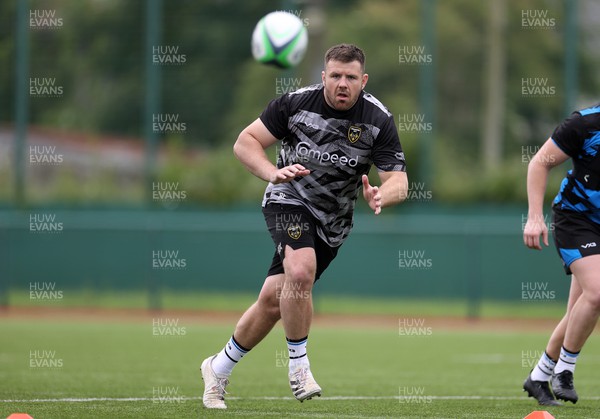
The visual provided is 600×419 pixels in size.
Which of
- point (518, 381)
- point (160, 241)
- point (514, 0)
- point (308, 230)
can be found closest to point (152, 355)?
point (518, 381)

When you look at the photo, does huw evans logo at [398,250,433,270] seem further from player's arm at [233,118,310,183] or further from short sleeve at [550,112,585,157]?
player's arm at [233,118,310,183]

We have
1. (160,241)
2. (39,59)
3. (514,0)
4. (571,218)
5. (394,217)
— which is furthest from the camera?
(514,0)

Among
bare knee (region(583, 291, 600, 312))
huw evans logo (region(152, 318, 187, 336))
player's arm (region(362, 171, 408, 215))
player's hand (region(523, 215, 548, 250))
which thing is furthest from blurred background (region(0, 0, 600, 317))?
player's arm (region(362, 171, 408, 215))

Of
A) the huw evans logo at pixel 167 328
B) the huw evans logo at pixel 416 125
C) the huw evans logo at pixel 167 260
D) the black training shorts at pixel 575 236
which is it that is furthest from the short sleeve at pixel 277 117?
the huw evans logo at pixel 416 125

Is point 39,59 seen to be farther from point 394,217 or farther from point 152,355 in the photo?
point 152,355

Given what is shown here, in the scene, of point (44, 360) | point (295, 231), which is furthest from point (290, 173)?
point (44, 360)

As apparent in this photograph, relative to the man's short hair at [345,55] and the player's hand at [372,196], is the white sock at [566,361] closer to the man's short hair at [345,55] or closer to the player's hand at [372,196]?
the player's hand at [372,196]

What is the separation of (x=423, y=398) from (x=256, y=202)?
1409 centimetres

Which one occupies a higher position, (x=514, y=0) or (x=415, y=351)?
(x=514, y=0)

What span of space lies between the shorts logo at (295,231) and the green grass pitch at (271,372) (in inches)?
46.8

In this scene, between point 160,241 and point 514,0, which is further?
point 514,0

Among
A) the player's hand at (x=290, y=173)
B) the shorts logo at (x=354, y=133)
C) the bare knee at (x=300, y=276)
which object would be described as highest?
the shorts logo at (x=354, y=133)

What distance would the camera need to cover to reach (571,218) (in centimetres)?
746

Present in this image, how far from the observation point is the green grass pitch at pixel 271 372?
727 centimetres
